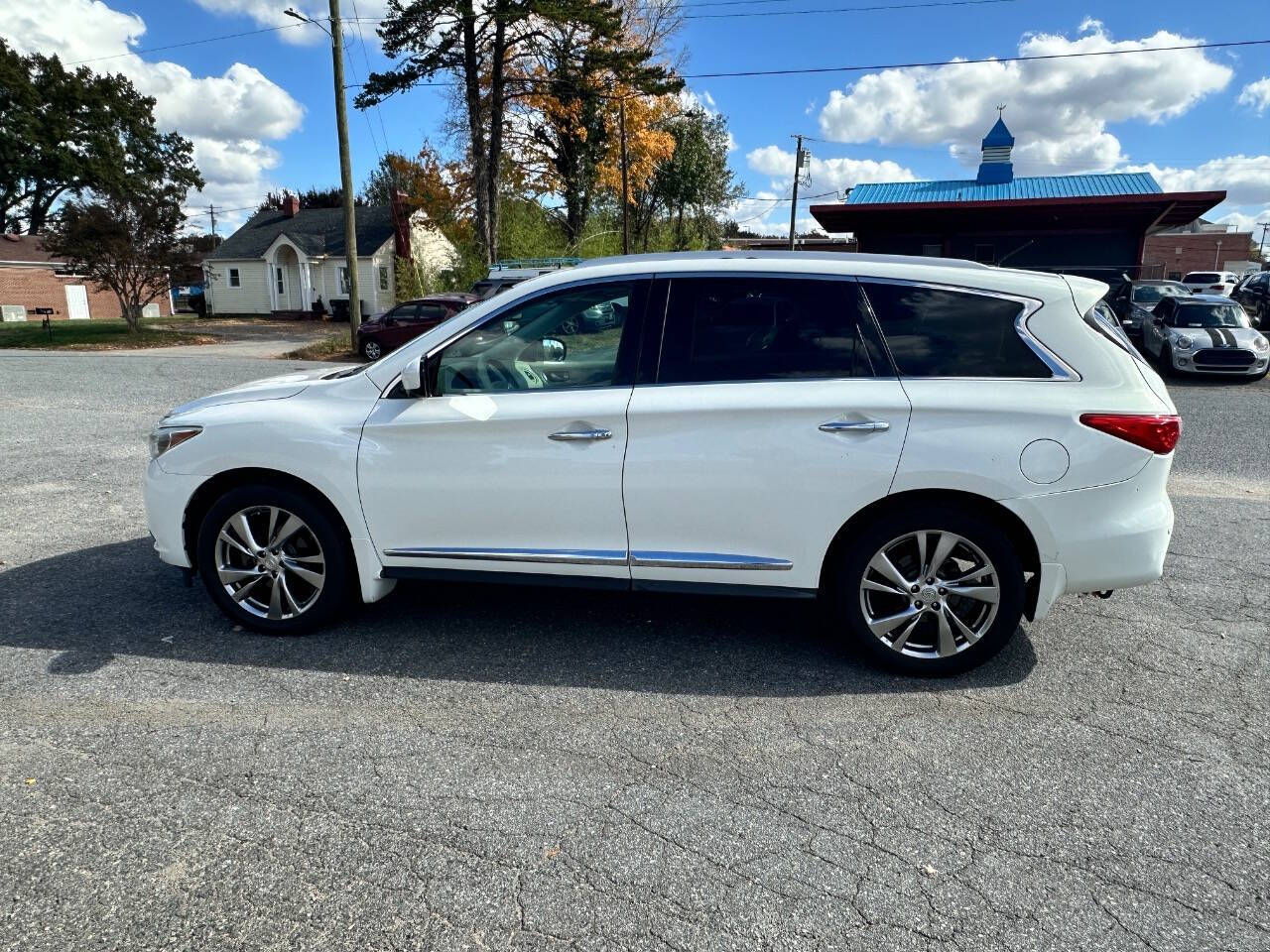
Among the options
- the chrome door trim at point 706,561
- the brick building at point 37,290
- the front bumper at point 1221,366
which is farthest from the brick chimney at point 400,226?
the chrome door trim at point 706,561

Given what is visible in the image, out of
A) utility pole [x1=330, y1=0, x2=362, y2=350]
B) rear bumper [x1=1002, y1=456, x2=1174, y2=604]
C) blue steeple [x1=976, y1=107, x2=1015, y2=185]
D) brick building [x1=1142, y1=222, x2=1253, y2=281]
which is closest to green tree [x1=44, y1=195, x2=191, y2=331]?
utility pole [x1=330, y1=0, x2=362, y2=350]

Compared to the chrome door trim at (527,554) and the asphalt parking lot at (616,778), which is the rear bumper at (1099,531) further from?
the chrome door trim at (527,554)

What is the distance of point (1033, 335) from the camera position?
379 cm

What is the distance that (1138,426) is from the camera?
365cm

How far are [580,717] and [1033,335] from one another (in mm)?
2513

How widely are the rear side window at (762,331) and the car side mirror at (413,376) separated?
1096 mm

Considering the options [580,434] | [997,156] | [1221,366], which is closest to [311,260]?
[997,156]

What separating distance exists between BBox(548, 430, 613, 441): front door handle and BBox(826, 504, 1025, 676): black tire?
3.85 ft

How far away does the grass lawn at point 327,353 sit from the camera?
2436 cm

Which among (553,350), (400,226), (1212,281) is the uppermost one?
(400,226)

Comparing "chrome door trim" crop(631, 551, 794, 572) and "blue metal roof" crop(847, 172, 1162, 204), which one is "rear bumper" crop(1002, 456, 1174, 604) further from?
"blue metal roof" crop(847, 172, 1162, 204)

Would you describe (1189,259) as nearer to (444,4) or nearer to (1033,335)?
(444,4)

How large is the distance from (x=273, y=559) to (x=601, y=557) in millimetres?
1635

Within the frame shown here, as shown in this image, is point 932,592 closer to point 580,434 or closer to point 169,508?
point 580,434
